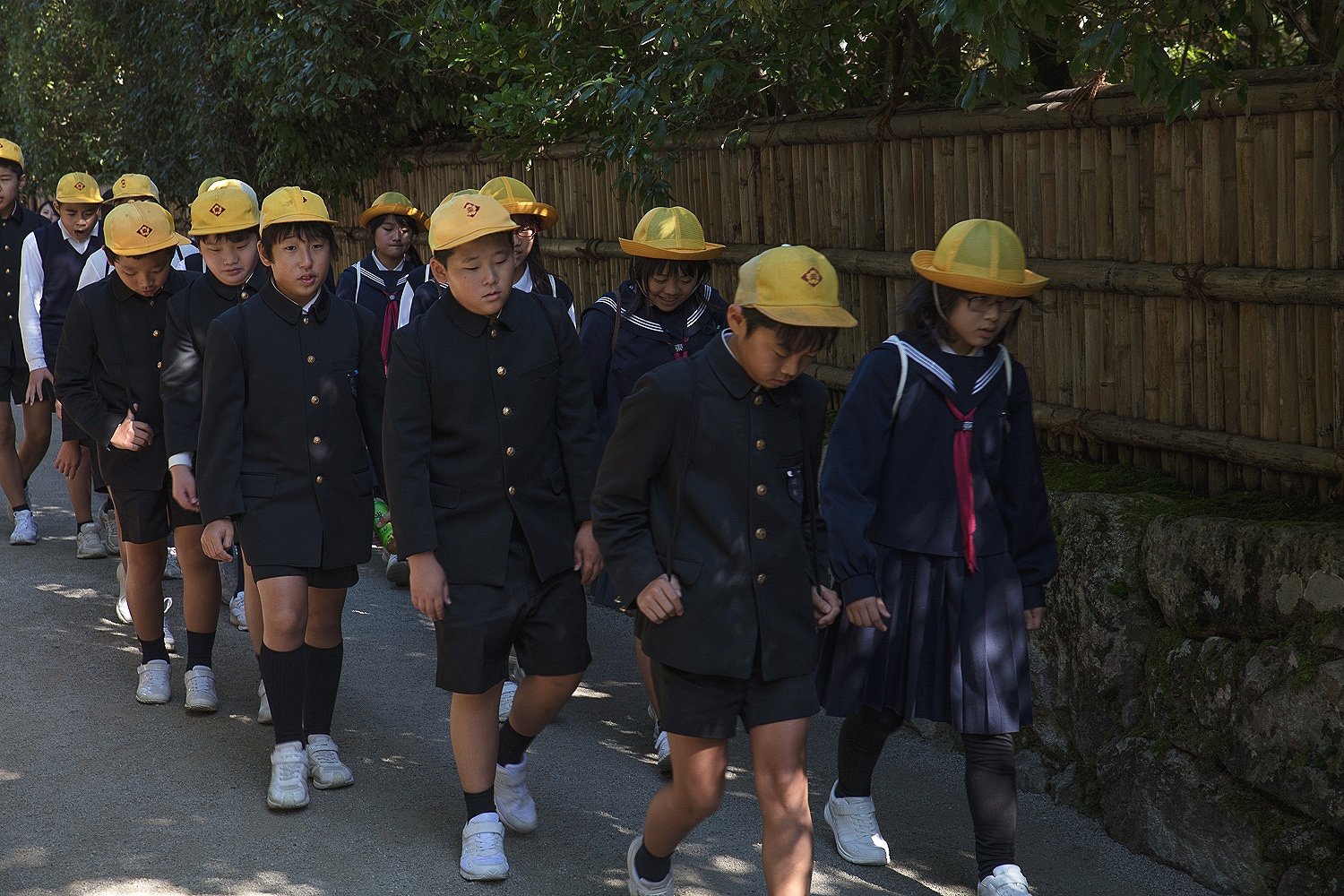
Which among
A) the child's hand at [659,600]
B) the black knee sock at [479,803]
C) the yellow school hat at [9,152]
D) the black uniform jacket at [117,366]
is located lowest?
the black knee sock at [479,803]

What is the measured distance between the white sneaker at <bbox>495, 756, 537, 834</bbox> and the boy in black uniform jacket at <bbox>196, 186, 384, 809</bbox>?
0.70 m

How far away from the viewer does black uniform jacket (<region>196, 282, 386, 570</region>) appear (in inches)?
202

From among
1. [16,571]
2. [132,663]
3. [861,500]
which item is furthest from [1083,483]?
[16,571]

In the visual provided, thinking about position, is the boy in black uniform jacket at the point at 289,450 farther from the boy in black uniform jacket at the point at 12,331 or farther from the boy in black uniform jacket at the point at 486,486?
the boy in black uniform jacket at the point at 12,331

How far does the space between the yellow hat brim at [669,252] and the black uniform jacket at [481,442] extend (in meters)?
0.92

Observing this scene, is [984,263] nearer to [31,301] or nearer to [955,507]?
[955,507]

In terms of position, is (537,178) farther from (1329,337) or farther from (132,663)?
(1329,337)

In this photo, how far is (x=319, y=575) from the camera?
5.34 metres

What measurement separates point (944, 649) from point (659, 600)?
37.9 inches

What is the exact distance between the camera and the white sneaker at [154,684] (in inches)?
250

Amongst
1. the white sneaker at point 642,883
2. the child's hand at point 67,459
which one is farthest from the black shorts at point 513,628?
the child's hand at point 67,459

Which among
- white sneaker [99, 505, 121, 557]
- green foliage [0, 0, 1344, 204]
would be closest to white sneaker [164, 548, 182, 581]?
white sneaker [99, 505, 121, 557]

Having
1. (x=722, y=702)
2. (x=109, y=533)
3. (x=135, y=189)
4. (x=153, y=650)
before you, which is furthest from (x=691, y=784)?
(x=109, y=533)

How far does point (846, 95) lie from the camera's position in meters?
7.90
